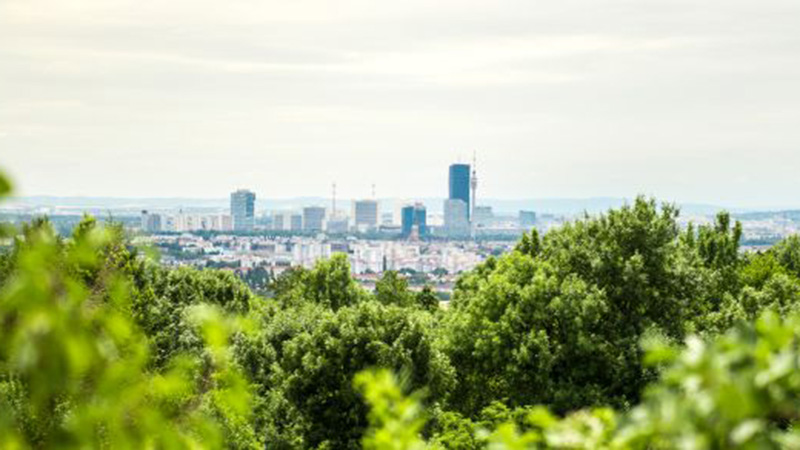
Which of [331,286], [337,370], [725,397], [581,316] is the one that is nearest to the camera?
[725,397]

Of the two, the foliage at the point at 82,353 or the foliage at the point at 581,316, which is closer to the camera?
the foliage at the point at 82,353

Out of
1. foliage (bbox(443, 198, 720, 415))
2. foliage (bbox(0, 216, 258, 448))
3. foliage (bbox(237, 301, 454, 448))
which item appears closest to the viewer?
foliage (bbox(0, 216, 258, 448))

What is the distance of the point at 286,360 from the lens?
25.0 metres

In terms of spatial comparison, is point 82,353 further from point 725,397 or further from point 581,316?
point 581,316

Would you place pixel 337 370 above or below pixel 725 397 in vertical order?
below

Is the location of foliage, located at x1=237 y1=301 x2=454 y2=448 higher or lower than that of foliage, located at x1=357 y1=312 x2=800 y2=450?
lower

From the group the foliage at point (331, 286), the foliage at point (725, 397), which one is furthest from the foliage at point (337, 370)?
the foliage at point (725, 397)

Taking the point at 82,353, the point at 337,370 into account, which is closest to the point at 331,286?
the point at 337,370

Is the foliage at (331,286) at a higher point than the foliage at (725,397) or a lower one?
lower

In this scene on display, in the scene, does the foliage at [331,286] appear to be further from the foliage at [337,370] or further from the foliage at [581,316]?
the foliage at [337,370]

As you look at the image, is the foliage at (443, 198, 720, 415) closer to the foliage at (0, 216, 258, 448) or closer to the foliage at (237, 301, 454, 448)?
the foliage at (237, 301, 454, 448)

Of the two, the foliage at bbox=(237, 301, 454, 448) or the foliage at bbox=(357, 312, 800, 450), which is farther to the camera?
the foliage at bbox=(237, 301, 454, 448)

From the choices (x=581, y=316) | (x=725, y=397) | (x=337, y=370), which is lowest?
(x=337, y=370)

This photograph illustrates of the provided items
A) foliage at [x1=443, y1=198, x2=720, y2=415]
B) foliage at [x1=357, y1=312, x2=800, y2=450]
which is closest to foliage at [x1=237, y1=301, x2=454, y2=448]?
foliage at [x1=443, y1=198, x2=720, y2=415]
